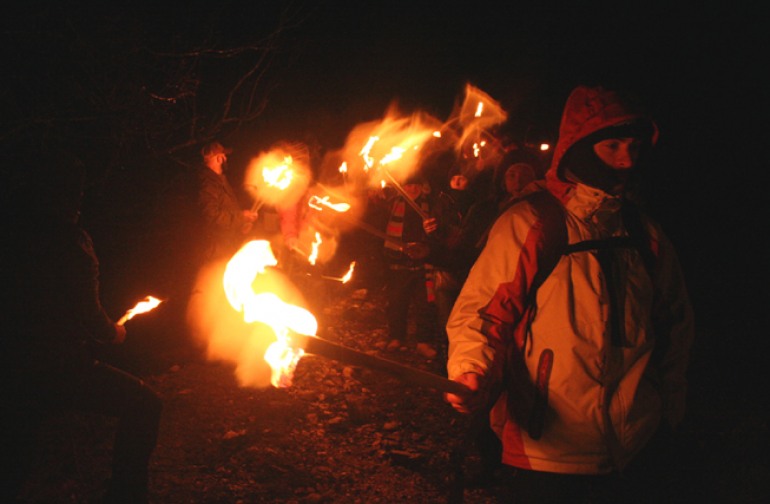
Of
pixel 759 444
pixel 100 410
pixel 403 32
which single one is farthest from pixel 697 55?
pixel 403 32

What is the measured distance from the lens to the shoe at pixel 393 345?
22.7ft

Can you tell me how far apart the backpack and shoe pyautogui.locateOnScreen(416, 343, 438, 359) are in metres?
4.46

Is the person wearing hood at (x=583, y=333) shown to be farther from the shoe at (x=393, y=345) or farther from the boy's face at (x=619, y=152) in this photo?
the shoe at (x=393, y=345)

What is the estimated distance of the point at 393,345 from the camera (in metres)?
6.98

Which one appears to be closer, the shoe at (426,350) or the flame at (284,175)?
the shoe at (426,350)

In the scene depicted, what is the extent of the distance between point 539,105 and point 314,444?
16406mm

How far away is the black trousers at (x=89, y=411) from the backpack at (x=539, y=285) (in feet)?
8.51

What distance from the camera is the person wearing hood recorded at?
A: 218 centimetres

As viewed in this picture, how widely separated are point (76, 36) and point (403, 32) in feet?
58.8

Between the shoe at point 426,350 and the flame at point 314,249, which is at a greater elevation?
the flame at point 314,249

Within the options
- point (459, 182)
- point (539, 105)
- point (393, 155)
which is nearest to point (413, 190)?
point (393, 155)

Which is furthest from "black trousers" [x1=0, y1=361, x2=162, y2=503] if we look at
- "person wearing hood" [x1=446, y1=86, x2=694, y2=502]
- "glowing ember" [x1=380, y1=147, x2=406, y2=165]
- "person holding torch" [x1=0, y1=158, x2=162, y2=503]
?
"glowing ember" [x1=380, y1=147, x2=406, y2=165]

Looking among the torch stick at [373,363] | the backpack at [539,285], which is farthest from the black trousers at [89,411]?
the backpack at [539,285]

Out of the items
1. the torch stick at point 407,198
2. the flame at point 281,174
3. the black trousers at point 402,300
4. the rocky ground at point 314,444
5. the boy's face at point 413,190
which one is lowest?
the rocky ground at point 314,444
